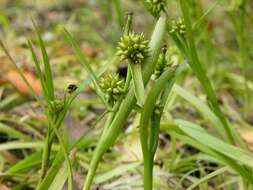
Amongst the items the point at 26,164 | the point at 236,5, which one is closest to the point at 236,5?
the point at 236,5

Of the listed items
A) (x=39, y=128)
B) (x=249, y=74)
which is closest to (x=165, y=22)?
(x=39, y=128)

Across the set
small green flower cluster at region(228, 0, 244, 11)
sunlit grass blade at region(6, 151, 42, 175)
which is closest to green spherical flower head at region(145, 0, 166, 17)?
sunlit grass blade at region(6, 151, 42, 175)

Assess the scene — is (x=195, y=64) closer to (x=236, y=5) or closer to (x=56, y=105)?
(x=56, y=105)

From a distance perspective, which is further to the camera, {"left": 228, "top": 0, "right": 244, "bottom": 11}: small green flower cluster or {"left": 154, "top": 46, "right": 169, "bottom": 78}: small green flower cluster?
{"left": 228, "top": 0, "right": 244, "bottom": 11}: small green flower cluster

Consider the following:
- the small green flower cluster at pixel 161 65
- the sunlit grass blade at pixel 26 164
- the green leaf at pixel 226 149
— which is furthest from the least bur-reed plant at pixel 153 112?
the sunlit grass blade at pixel 26 164

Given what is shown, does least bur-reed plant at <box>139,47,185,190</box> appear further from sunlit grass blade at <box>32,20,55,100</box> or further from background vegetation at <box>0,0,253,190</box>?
sunlit grass blade at <box>32,20,55,100</box>

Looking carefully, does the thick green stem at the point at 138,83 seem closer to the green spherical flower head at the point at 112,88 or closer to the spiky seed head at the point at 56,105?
the green spherical flower head at the point at 112,88

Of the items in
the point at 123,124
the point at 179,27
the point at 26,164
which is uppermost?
the point at 179,27
